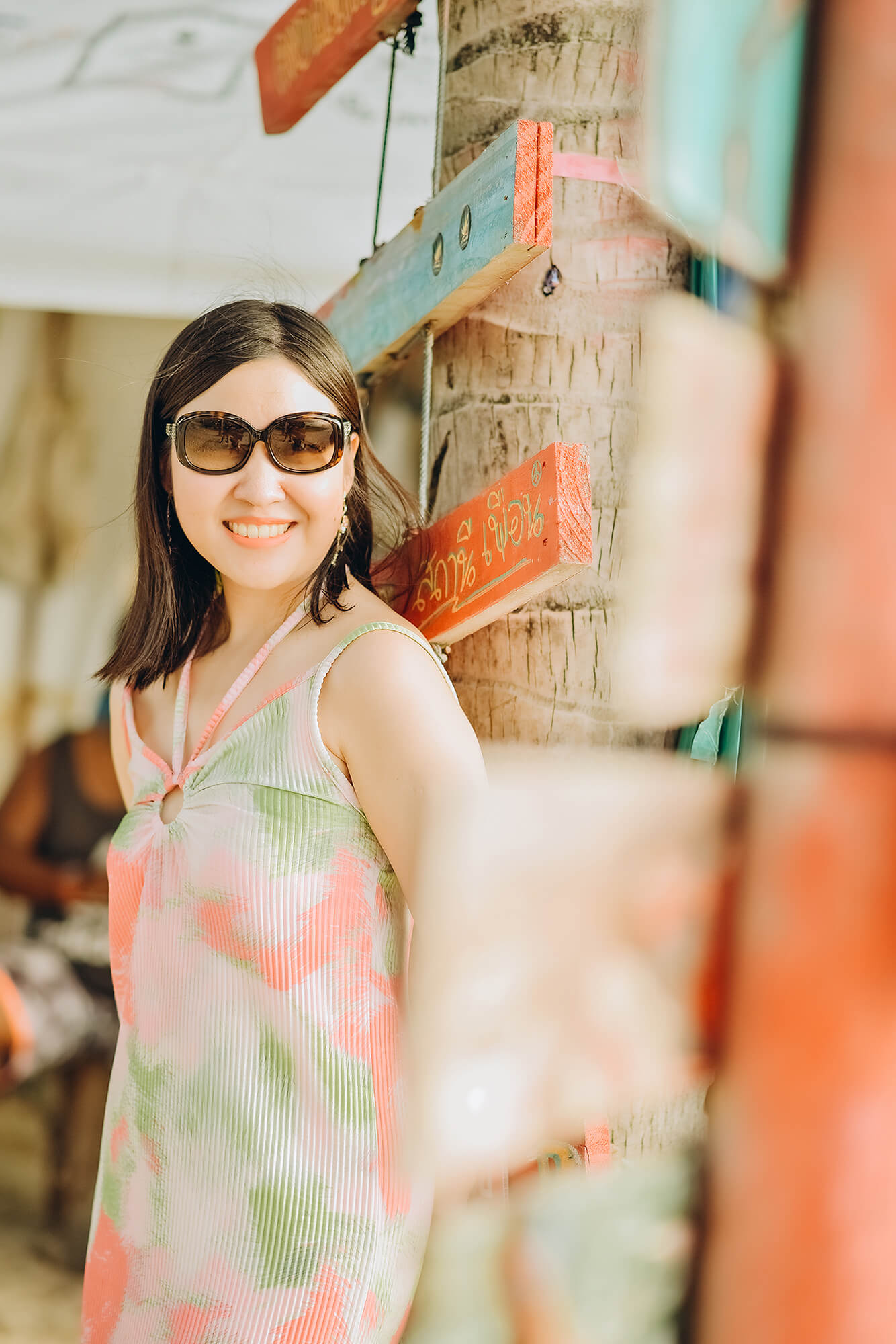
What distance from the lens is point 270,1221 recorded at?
3.12 ft

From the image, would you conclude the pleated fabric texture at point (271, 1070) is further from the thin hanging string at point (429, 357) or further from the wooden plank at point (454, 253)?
the wooden plank at point (454, 253)

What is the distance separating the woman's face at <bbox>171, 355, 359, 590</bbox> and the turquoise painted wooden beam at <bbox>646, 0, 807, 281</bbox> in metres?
0.79

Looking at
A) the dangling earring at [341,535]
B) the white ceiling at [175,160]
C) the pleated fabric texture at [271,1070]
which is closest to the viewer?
the pleated fabric texture at [271,1070]

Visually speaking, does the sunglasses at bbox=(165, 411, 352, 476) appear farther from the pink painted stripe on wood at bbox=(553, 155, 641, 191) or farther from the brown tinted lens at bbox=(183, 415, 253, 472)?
the pink painted stripe on wood at bbox=(553, 155, 641, 191)

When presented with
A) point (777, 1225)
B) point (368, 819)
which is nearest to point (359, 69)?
point (368, 819)

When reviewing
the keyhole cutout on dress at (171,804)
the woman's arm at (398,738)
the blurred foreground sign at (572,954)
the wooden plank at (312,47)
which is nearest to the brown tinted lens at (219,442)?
the woman's arm at (398,738)

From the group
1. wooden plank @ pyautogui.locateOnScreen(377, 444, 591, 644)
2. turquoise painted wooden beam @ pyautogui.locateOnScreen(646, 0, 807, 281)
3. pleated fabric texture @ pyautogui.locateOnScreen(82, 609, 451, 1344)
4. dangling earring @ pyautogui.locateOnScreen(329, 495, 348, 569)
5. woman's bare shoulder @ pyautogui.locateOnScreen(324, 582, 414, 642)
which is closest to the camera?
turquoise painted wooden beam @ pyautogui.locateOnScreen(646, 0, 807, 281)

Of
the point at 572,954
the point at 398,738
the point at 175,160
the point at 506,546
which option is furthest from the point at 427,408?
the point at 175,160

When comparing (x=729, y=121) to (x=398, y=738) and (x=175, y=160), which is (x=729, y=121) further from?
(x=175, y=160)

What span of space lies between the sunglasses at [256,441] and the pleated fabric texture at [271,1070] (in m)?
0.20

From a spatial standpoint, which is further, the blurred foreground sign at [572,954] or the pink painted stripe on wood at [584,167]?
the pink painted stripe on wood at [584,167]

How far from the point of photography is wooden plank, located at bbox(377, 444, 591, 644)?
0.82 metres

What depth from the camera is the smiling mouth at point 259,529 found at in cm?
108

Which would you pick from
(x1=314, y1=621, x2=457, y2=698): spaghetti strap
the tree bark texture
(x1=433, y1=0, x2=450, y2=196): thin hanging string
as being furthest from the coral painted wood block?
(x1=433, y1=0, x2=450, y2=196): thin hanging string
